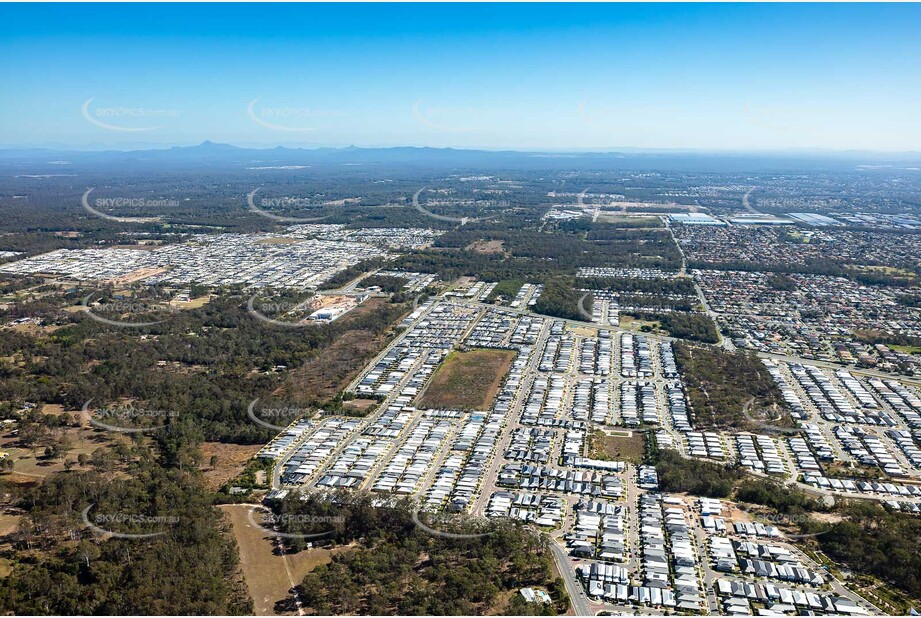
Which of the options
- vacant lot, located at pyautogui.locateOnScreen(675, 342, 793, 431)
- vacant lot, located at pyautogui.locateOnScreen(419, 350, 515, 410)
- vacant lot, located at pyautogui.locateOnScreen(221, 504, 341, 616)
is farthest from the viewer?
vacant lot, located at pyautogui.locateOnScreen(419, 350, 515, 410)

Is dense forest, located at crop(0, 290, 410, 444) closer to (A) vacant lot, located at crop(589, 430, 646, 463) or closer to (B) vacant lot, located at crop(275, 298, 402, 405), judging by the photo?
(B) vacant lot, located at crop(275, 298, 402, 405)

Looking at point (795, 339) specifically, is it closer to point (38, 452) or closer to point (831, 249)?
point (831, 249)

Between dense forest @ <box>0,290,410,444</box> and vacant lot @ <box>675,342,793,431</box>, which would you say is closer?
vacant lot @ <box>675,342,793,431</box>

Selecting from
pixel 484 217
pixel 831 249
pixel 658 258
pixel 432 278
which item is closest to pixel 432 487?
pixel 432 278
